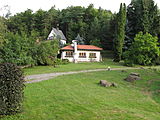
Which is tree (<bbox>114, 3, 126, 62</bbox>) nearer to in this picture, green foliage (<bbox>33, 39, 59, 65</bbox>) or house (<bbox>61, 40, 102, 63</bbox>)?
house (<bbox>61, 40, 102, 63</bbox>)

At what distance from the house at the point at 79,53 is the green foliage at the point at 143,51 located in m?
8.42

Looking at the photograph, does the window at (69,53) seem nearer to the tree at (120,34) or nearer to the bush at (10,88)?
the tree at (120,34)

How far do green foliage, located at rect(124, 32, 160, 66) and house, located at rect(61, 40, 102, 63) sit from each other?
8.42 metres

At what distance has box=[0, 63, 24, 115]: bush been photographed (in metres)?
5.02

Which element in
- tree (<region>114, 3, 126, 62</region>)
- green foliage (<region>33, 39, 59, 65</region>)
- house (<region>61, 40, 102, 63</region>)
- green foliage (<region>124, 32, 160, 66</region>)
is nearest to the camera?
green foliage (<region>33, 39, 59, 65</region>)

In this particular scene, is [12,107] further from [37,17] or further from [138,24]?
[37,17]

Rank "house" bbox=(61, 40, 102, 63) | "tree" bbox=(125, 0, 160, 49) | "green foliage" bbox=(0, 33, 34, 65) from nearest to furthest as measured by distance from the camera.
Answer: "green foliage" bbox=(0, 33, 34, 65)
"house" bbox=(61, 40, 102, 63)
"tree" bbox=(125, 0, 160, 49)

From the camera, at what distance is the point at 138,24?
36719 mm

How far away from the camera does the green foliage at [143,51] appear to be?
2597cm

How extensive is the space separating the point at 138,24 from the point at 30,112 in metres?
36.5

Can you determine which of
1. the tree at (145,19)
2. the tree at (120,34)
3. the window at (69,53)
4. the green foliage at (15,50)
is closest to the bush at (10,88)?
the green foliage at (15,50)

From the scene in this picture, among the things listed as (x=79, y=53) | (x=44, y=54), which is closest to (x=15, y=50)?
(x=44, y=54)

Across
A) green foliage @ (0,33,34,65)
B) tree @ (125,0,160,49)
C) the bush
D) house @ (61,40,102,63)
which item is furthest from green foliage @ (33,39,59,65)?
tree @ (125,0,160,49)

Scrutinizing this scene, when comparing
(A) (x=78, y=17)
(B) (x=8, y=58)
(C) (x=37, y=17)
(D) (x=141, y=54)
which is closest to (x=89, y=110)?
(B) (x=8, y=58)
